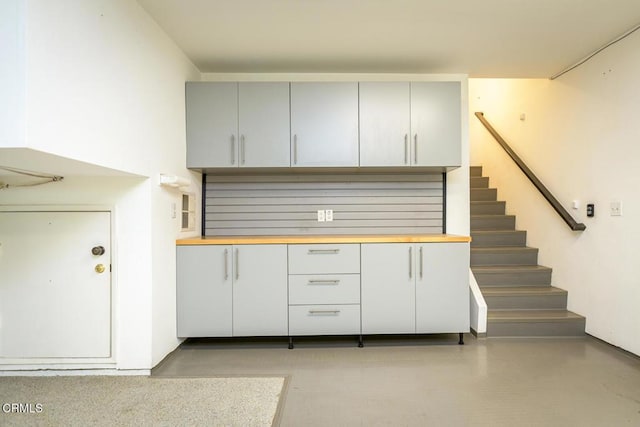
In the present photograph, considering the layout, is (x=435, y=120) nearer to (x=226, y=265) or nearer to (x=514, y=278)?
(x=514, y=278)

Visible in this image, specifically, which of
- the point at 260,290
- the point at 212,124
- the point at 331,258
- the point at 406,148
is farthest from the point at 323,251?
the point at 212,124

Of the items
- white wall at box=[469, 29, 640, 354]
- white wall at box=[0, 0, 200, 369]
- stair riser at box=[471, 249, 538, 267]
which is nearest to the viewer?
white wall at box=[0, 0, 200, 369]

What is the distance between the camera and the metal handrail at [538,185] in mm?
3026

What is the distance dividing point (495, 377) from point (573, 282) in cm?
156

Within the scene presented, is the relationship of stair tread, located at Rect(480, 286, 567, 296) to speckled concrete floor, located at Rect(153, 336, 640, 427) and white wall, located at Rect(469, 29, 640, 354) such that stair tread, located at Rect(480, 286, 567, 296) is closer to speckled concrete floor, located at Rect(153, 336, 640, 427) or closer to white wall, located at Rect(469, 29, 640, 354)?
white wall, located at Rect(469, 29, 640, 354)

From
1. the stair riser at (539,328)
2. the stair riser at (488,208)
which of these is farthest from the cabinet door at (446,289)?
the stair riser at (488,208)

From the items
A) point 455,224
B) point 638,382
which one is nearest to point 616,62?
point 455,224

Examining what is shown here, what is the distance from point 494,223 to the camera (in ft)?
13.3

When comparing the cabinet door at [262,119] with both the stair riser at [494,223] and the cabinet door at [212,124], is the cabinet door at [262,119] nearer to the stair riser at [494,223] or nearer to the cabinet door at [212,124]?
the cabinet door at [212,124]

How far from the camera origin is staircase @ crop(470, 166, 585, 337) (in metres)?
2.96

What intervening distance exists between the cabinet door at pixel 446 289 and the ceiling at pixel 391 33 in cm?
172

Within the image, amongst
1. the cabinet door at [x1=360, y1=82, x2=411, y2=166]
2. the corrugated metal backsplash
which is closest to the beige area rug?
the corrugated metal backsplash

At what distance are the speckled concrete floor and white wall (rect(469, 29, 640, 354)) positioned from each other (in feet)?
1.34

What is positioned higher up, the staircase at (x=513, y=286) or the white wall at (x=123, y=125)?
the white wall at (x=123, y=125)
